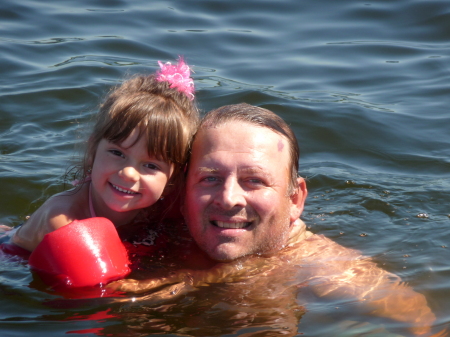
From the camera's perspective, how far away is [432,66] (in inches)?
375

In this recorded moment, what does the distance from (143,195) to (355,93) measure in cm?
478

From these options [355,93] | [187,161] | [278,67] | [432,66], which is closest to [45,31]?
[278,67]

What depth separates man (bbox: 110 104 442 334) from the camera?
14.3 ft

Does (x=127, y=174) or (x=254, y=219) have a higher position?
(x=127, y=174)

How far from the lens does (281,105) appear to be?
8.03 m

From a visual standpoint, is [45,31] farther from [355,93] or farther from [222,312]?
[222,312]

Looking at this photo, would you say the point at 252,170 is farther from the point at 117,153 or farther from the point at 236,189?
the point at 117,153

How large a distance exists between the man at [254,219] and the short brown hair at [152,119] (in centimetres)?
14

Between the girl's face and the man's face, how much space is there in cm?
24

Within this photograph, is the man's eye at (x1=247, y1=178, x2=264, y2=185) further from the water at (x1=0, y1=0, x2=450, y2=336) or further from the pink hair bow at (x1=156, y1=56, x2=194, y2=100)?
the pink hair bow at (x1=156, y1=56, x2=194, y2=100)

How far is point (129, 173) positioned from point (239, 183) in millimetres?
724

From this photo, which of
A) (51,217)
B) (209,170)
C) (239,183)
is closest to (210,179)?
(209,170)

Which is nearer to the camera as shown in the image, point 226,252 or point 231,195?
point 231,195

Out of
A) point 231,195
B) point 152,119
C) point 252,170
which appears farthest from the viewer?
point 152,119
